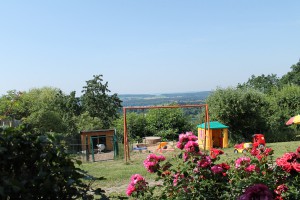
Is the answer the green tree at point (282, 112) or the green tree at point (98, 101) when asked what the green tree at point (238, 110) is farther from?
the green tree at point (98, 101)

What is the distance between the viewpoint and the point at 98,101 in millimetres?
29969

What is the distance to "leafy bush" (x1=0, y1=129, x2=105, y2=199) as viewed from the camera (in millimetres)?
1853

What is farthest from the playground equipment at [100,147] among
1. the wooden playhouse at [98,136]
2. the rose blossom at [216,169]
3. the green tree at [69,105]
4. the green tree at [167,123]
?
the rose blossom at [216,169]

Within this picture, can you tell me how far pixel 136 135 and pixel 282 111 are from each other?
31.2 feet

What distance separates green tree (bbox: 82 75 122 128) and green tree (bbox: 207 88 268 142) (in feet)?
39.9

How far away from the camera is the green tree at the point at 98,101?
29.8 m

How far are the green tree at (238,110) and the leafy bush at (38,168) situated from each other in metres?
17.6

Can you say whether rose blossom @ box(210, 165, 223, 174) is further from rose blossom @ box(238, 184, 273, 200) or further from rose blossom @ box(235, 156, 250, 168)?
rose blossom @ box(238, 184, 273, 200)

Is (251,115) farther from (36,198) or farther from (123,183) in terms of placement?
(36,198)

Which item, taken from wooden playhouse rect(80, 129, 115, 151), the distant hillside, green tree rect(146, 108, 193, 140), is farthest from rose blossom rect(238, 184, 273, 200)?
green tree rect(146, 108, 193, 140)

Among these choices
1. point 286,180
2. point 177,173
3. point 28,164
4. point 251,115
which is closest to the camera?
point 28,164

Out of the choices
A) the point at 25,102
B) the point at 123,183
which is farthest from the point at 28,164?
the point at 25,102

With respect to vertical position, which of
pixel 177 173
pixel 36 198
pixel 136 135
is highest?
pixel 36 198

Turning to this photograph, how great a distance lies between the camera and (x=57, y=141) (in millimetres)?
2098
